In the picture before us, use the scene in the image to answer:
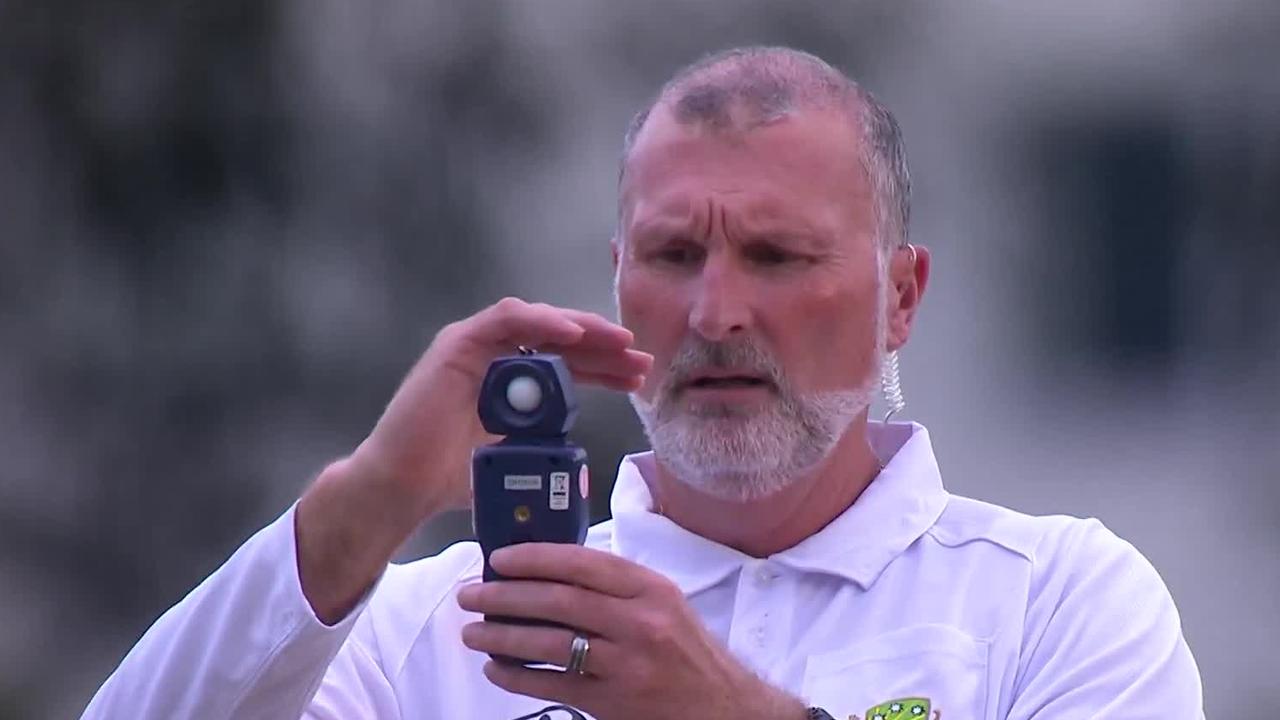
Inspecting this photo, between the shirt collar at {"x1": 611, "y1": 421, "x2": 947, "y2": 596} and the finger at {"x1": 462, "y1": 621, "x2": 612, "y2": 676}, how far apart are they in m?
0.60

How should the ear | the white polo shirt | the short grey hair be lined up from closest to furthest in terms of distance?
the white polo shirt, the short grey hair, the ear

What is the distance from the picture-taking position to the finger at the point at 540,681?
1713 millimetres

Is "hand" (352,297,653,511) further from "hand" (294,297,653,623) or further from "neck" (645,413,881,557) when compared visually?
"neck" (645,413,881,557)

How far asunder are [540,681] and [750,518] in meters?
0.68

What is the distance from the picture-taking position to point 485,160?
124 inches

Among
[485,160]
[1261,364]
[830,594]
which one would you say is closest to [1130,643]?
[830,594]

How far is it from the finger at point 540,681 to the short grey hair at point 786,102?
2.72 feet

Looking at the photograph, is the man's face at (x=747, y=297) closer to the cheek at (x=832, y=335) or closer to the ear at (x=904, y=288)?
the cheek at (x=832, y=335)

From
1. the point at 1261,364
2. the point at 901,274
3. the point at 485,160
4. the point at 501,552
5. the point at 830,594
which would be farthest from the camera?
the point at 485,160

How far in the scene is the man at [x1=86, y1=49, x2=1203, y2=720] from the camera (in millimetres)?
1947

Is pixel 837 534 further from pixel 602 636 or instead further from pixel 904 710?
pixel 602 636

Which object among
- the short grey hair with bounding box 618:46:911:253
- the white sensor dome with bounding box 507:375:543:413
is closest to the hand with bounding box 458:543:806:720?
the white sensor dome with bounding box 507:375:543:413

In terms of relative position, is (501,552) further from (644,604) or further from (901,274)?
(901,274)

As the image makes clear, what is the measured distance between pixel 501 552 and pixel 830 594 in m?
0.70
